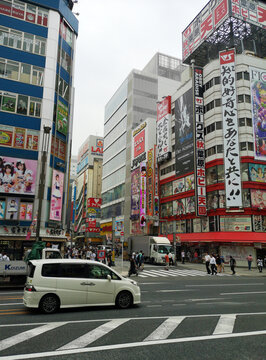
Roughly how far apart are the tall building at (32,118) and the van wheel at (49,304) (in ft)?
69.4

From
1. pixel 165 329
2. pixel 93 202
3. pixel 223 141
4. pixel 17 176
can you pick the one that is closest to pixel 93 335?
pixel 165 329

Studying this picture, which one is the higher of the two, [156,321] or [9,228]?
[9,228]

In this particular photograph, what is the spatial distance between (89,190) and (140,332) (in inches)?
4113

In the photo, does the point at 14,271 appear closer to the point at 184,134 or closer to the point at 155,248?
the point at 155,248

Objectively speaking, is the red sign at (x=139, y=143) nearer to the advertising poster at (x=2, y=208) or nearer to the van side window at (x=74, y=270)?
the advertising poster at (x=2, y=208)

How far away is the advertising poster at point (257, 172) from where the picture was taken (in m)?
39.6

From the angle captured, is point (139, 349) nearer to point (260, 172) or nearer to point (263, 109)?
point (260, 172)

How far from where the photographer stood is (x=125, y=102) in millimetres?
78938

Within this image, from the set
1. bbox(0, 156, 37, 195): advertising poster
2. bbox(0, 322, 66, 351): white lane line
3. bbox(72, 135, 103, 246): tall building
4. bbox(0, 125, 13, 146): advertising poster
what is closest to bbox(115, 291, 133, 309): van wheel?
bbox(0, 322, 66, 351): white lane line

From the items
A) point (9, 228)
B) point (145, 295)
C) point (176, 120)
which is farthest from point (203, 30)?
point (145, 295)

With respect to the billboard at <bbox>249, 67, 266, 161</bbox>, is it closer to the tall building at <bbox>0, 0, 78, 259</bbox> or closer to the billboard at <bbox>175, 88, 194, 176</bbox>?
the billboard at <bbox>175, 88, 194, 176</bbox>

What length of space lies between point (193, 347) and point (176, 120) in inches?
1898

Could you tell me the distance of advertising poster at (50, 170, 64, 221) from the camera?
33688 millimetres

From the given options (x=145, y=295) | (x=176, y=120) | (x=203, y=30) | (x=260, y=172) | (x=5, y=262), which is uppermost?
(x=203, y=30)
